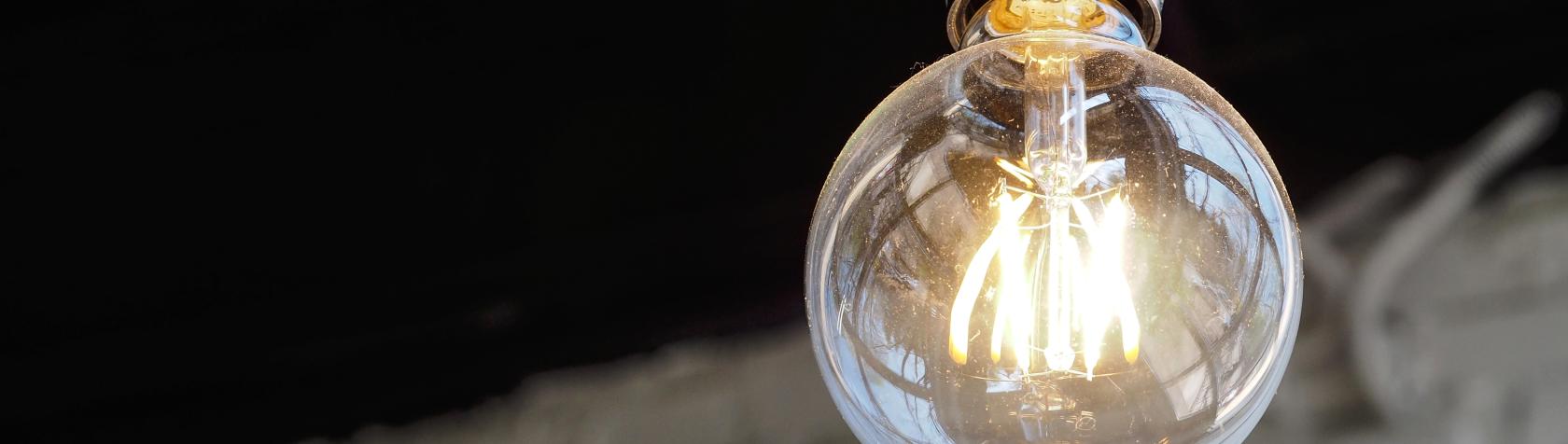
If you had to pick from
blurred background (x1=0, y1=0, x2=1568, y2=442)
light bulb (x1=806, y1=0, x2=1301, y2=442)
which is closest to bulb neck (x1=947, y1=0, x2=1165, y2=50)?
light bulb (x1=806, y1=0, x2=1301, y2=442)

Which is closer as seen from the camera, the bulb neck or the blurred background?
the bulb neck

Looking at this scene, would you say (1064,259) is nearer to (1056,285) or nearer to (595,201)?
(1056,285)

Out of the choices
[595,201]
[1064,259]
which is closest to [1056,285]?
[1064,259]

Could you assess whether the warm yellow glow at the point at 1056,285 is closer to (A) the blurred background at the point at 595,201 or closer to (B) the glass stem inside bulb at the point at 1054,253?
(B) the glass stem inside bulb at the point at 1054,253

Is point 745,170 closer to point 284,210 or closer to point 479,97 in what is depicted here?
point 479,97

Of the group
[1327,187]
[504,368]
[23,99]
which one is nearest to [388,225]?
[504,368]

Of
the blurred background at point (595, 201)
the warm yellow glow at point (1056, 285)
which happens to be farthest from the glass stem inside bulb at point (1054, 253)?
the blurred background at point (595, 201)

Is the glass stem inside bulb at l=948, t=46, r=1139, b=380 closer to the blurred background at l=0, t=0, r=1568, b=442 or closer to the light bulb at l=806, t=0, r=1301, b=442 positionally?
the light bulb at l=806, t=0, r=1301, b=442
